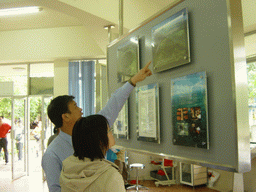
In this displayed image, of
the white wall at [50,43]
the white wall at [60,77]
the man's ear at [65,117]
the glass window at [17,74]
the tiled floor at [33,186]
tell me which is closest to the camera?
the man's ear at [65,117]

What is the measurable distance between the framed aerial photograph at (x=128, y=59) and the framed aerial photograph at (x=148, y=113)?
0.15m

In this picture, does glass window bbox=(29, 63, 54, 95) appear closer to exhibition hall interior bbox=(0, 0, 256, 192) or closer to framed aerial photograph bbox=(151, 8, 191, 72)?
exhibition hall interior bbox=(0, 0, 256, 192)

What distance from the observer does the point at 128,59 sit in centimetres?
169

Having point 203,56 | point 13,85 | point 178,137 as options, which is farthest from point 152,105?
point 13,85

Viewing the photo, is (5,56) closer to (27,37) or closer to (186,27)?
(27,37)

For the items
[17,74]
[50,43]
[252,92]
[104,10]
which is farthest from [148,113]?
[17,74]

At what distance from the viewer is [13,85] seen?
7.38 m

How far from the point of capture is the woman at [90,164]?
97 cm

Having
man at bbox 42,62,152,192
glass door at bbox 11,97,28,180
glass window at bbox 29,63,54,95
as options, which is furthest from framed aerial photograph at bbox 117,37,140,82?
glass door at bbox 11,97,28,180

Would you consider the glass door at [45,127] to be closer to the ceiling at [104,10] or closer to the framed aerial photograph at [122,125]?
the ceiling at [104,10]

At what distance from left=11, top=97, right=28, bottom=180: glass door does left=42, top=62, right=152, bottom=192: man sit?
244 inches

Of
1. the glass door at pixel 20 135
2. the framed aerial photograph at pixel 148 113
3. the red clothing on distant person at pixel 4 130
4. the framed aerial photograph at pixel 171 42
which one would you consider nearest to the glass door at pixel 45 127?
the glass door at pixel 20 135

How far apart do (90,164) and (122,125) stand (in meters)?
0.79

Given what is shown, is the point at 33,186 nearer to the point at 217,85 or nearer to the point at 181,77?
the point at 181,77
